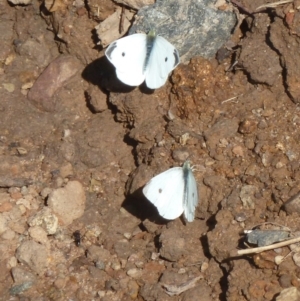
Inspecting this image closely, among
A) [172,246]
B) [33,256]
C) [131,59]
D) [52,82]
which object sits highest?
[131,59]

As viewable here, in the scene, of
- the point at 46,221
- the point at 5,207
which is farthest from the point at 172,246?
the point at 5,207

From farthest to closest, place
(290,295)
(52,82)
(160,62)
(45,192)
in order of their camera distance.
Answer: (52,82) < (45,192) < (160,62) < (290,295)

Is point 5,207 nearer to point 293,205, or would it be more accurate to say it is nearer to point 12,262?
point 12,262

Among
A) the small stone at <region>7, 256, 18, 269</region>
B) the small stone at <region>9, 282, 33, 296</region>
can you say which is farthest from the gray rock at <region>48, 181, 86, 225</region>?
the small stone at <region>9, 282, 33, 296</region>

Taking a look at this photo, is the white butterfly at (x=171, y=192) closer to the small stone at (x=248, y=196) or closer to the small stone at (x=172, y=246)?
the small stone at (x=172, y=246)

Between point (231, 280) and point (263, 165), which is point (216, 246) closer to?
point (231, 280)

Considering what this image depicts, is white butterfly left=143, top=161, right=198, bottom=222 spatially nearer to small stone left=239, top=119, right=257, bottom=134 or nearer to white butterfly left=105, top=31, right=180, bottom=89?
small stone left=239, top=119, right=257, bottom=134
